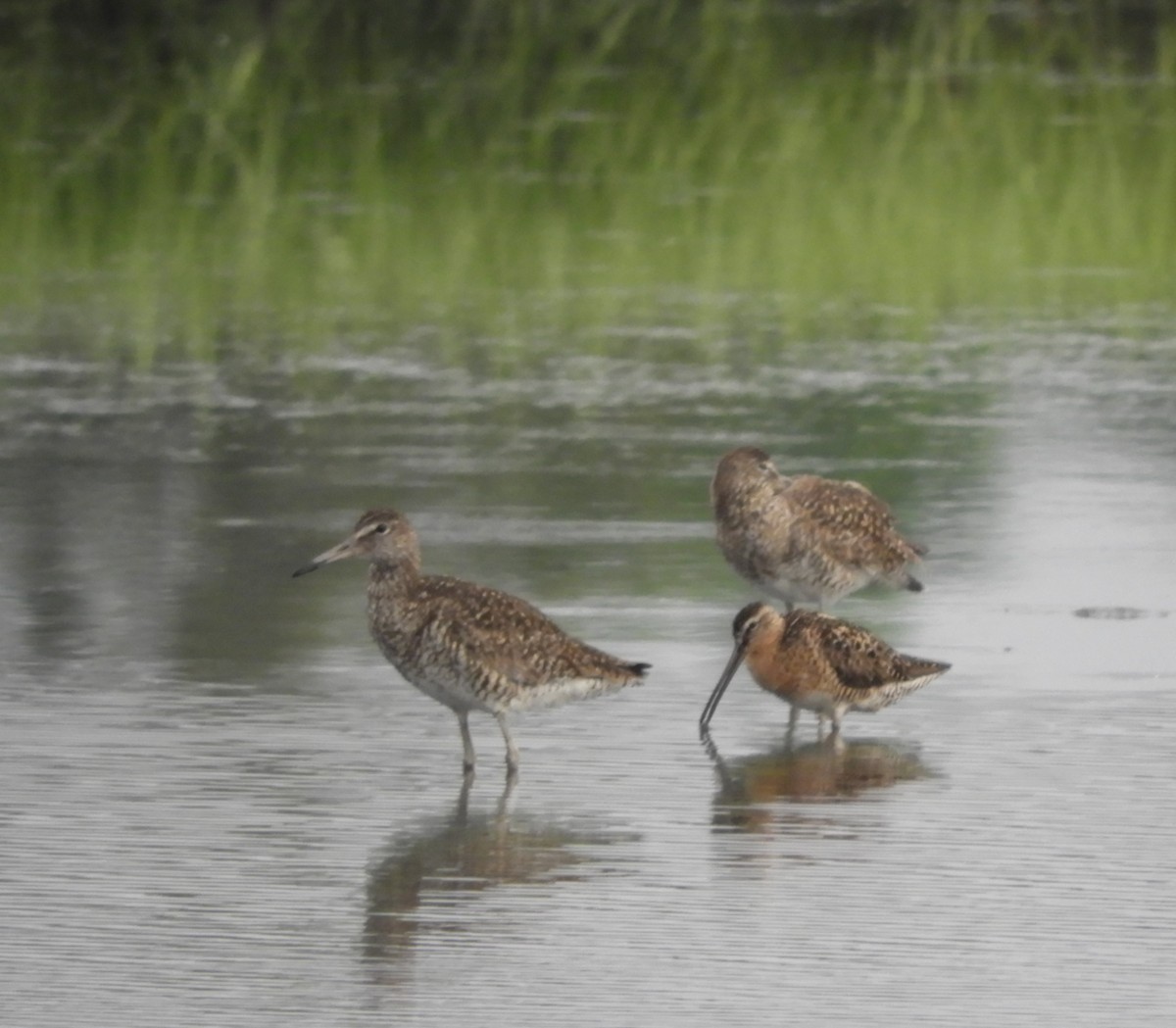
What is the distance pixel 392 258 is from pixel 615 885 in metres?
12.7

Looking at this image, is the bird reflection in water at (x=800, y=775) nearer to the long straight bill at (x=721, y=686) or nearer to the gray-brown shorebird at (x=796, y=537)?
the long straight bill at (x=721, y=686)

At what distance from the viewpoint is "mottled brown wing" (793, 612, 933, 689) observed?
1032cm

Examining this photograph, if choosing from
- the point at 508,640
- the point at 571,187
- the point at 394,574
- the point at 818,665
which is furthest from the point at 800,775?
the point at 571,187

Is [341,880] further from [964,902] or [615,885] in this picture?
[964,902]

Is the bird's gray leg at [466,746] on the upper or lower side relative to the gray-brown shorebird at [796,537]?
lower

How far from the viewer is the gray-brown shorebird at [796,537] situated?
11844 millimetres

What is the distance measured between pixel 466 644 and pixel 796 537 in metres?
2.41

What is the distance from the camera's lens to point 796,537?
38.7ft

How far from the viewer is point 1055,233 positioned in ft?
72.4

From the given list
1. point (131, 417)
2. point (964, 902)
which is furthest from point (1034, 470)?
point (964, 902)

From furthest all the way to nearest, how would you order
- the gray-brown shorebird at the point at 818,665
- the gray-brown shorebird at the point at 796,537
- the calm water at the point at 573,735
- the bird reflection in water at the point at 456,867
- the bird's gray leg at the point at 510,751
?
the gray-brown shorebird at the point at 796,537
the gray-brown shorebird at the point at 818,665
the bird's gray leg at the point at 510,751
the bird reflection in water at the point at 456,867
the calm water at the point at 573,735

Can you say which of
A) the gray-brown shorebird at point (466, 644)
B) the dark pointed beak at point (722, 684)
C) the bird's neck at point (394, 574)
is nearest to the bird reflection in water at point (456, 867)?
the gray-brown shorebird at point (466, 644)

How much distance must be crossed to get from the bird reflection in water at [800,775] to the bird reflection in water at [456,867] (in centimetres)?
50

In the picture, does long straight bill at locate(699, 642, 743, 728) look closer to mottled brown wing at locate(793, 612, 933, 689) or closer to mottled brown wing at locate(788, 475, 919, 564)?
mottled brown wing at locate(793, 612, 933, 689)
